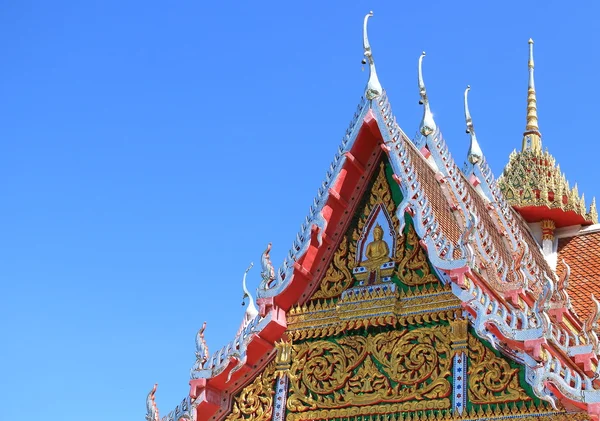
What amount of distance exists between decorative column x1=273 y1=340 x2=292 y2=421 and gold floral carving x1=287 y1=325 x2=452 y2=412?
0.21 feet

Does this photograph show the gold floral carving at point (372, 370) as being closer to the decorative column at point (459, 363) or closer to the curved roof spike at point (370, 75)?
the decorative column at point (459, 363)

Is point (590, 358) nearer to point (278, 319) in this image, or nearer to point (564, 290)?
point (564, 290)

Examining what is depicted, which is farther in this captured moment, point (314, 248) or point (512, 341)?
point (314, 248)

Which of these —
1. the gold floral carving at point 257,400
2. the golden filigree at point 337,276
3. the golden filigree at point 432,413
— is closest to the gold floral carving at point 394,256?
the golden filigree at point 337,276

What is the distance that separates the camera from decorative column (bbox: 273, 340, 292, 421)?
12568mm

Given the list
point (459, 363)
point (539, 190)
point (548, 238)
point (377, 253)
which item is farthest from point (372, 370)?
point (539, 190)

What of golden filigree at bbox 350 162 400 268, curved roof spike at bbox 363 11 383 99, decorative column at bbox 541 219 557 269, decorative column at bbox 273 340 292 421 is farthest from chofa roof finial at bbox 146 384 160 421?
decorative column at bbox 541 219 557 269

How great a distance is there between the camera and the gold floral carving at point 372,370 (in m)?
11.8

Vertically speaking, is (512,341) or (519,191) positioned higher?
(519,191)

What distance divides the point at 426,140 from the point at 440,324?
149 inches

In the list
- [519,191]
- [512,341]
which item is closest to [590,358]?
[512,341]

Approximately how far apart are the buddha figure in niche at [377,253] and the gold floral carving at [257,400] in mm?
1447

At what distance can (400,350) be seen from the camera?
12.1 m

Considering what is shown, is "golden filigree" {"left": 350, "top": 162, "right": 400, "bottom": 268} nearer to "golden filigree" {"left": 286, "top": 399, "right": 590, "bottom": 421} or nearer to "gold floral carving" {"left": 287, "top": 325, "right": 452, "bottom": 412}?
"gold floral carving" {"left": 287, "top": 325, "right": 452, "bottom": 412}
